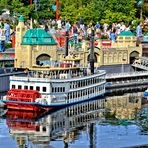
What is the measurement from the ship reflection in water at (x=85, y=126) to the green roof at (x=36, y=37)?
32.2ft

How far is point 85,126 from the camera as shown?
53281mm

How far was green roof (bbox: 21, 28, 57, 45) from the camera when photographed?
2763 inches

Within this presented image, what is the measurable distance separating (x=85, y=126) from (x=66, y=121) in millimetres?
1748

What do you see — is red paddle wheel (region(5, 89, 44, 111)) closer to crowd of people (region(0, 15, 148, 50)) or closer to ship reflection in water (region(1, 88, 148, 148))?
ship reflection in water (region(1, 88, 148, 148))

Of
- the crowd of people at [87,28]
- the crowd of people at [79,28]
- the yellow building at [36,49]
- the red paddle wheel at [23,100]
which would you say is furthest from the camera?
the crowd of people at [87,28]

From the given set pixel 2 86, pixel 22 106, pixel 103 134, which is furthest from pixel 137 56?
pixel 103 134

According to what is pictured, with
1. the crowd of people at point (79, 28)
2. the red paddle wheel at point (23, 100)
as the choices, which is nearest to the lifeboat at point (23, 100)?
the red paddle wheel at point (23, 100)

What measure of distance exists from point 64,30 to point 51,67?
18.1 m

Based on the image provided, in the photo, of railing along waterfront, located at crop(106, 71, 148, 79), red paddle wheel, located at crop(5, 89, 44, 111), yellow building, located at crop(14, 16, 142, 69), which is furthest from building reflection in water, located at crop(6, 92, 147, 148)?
yellow building, located at crop(14, 16, 142, 69)

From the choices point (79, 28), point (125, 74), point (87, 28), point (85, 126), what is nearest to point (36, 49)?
point (125, 74)

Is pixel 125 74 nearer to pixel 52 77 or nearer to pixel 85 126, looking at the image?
pixel 52 77

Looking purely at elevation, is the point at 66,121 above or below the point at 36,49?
below

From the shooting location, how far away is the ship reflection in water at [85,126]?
4800cm

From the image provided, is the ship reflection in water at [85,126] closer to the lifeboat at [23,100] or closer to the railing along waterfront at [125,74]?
the lifeboat at [23,100]
